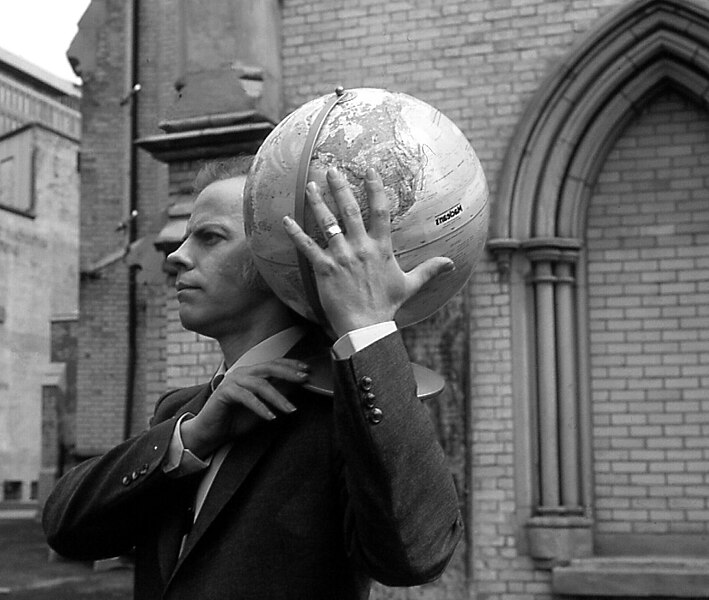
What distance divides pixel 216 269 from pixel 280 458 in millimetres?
368

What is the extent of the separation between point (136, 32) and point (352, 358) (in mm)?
13685

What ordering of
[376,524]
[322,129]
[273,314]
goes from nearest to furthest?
[376,524]
[322,129]
[273,314]

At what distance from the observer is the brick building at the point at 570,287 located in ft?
22.9

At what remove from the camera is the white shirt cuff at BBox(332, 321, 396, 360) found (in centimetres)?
162

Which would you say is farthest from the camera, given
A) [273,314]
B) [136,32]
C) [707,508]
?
[136,32]

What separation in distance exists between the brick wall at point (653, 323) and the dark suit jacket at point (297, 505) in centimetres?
536

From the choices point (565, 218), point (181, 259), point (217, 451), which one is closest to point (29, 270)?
point (565, 218)

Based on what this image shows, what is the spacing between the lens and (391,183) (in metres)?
1.73

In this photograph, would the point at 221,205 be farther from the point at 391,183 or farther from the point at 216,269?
the point at 391,183

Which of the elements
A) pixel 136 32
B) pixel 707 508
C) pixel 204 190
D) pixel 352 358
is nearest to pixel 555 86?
pixel 707 508

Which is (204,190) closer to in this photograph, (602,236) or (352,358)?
(352,358)

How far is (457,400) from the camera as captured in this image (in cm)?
716

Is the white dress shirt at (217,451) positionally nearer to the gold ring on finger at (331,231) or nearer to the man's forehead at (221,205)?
the man's forehead at (221,205)

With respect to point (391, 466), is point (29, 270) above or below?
above
